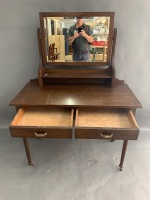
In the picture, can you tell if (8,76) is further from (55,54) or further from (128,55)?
(128,55)

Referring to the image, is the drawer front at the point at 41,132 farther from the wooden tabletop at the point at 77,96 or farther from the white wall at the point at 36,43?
the white wall at the point at 36,43

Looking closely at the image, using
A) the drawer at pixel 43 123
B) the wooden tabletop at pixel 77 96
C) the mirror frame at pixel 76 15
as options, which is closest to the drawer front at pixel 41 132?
the drawer at pixel 43 123

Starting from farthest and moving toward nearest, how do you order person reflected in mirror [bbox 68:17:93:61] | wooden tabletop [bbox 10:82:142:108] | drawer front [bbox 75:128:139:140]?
person reflected in mirror [bbox 68:17:93:61]
wooden tabletop [bbox 10:82:142:108]
drawer front [bbox 75:128:139:140]

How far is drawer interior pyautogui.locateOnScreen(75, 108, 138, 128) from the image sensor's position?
3.80 ft

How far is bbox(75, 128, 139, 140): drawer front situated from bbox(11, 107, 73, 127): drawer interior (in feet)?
0.34

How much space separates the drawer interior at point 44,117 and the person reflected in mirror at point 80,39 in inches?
18.5

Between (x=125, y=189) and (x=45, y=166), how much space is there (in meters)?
0.66

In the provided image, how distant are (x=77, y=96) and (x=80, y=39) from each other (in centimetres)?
46

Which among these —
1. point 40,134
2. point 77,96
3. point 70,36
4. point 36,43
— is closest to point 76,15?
point 70,36

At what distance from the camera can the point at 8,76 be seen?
1.59 meters

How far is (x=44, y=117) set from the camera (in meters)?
1.24

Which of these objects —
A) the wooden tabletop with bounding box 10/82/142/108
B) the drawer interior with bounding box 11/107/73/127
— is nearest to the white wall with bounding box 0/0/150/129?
the wooden tabletop with bounding box 10/82/142/108

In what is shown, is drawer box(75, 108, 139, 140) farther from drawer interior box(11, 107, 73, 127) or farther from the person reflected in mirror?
the person reflected in mirror

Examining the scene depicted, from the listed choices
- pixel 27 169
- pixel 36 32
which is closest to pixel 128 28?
pixel 36 32
